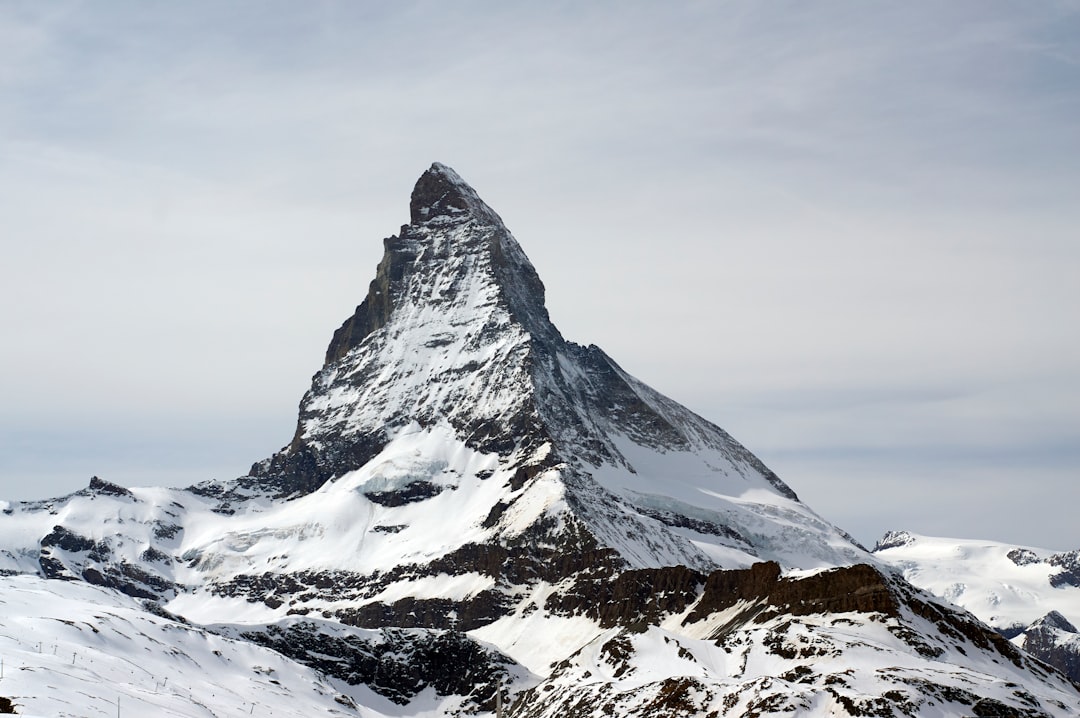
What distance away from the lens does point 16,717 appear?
146625 millimetres

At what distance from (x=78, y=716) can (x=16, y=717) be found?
173ft

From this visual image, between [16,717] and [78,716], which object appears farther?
[78,716]

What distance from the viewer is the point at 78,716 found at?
649 ft
